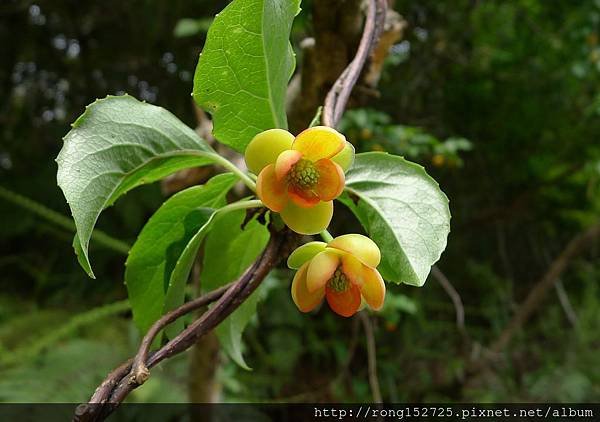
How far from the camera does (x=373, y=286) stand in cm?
27

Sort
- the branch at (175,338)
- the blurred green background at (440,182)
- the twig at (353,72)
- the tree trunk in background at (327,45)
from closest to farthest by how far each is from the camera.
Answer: the branch at (175,338)
the twig at (353,72)
the tree trunk in background at (327,45)
the blurred green background at (440,182)

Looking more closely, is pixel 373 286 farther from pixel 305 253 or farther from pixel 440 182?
pixel 440 182

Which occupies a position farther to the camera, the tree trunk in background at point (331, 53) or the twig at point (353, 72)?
the tree trunk in background at point (331, 53)

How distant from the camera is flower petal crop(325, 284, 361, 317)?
0.89 feet

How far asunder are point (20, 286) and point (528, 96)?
1.86m

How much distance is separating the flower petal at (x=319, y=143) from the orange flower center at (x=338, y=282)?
6cm

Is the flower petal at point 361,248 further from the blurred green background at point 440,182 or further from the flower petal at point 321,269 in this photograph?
the blurred green background at point 440,182

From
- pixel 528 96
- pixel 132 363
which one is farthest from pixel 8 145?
pixel 132 363

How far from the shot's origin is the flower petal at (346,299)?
10.7 inches

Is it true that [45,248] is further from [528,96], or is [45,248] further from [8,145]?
[528,96]

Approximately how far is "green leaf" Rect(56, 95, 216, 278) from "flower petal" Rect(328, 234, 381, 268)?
0.11 metres

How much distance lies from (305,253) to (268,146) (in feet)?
0.19

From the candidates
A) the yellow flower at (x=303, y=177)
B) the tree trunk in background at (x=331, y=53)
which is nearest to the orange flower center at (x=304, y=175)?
the yellow flower at (x=303, y=177)

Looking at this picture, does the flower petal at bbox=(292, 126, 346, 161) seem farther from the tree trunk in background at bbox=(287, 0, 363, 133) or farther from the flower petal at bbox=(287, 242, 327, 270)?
the tree trunk in background at bbox=(287, 0, 363, 133)
